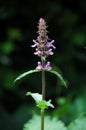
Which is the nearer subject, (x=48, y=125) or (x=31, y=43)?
(x=48, y=125)

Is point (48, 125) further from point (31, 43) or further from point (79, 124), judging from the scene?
point (31, 43)

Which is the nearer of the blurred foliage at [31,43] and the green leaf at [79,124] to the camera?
the green leaf at [79,124]

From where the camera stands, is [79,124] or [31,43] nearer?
[79,124]

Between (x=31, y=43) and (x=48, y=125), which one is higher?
(x=31, y=43)

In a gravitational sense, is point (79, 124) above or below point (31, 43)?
below

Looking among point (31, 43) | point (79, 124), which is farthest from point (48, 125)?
point (31, 43)

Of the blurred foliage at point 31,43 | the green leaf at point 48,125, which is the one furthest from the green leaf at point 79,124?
the blurred foliage at point 31,43

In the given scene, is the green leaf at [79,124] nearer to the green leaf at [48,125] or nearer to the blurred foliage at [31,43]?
the green leaf at [48,125]

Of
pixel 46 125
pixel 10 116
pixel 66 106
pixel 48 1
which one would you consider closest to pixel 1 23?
pixel 48 1
